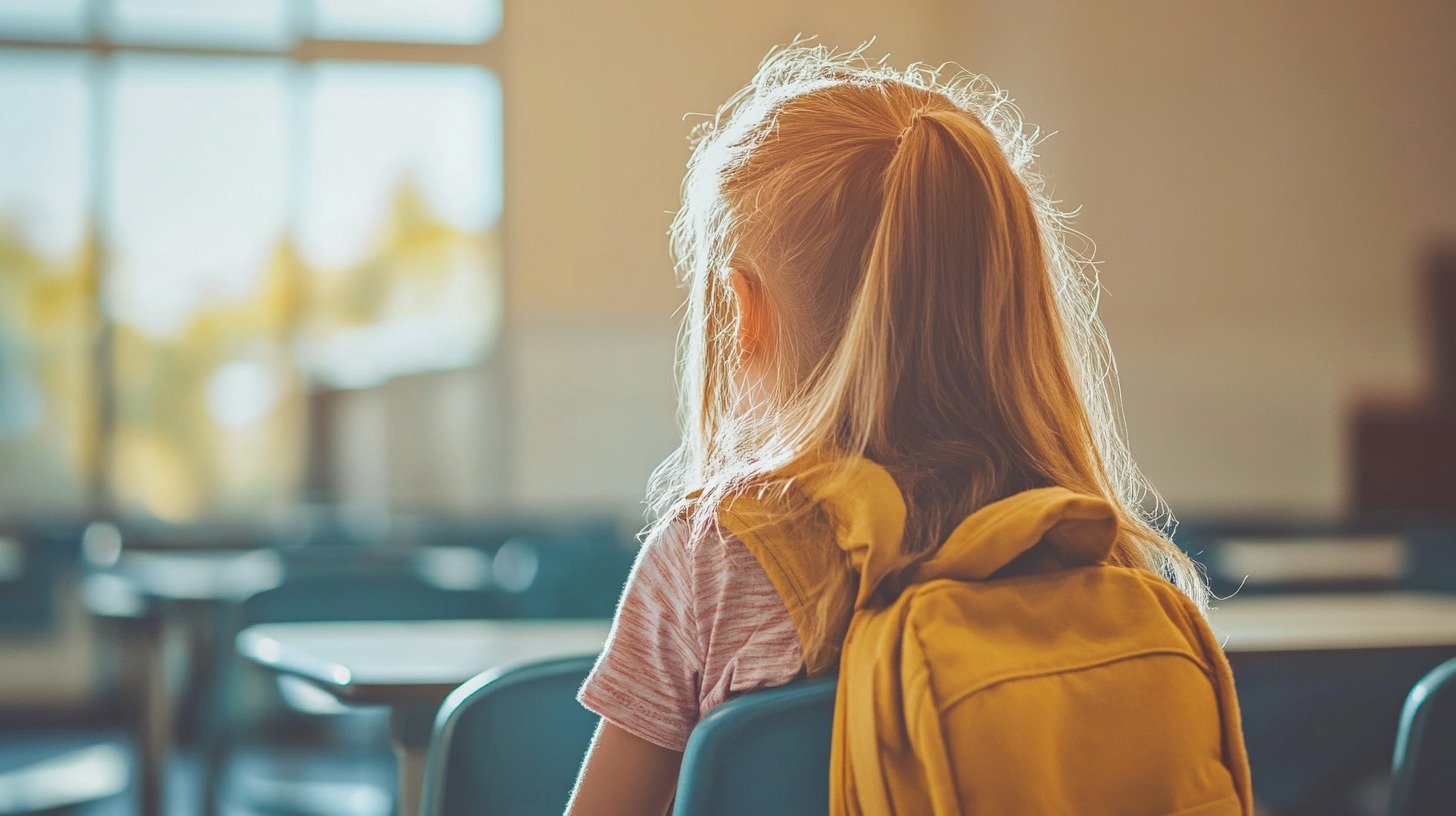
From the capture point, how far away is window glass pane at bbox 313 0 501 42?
5.34m

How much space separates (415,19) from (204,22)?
2.84 ft

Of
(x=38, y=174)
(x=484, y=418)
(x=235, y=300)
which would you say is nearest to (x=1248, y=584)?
(x=484, y=418)

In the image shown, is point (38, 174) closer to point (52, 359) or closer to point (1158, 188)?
point (52, 359)

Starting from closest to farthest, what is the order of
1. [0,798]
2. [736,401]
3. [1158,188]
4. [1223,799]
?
[1223,799], [736,401], [0,798], [1158,188]

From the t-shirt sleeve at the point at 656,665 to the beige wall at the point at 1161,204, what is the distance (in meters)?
4.43

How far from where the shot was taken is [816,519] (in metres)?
0.83

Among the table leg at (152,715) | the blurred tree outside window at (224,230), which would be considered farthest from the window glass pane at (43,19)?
the table leg at (152,715)

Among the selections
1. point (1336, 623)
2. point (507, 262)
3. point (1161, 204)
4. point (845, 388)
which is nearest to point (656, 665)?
point (845, 388)

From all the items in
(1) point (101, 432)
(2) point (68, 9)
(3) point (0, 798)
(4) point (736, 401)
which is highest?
(2) point (68, 9)

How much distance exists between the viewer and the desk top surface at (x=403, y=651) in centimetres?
Result: 129

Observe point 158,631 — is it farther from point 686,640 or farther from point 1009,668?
point 1009,668

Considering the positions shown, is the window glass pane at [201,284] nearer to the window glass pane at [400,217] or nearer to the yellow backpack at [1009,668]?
the window glass pane at [400,217]

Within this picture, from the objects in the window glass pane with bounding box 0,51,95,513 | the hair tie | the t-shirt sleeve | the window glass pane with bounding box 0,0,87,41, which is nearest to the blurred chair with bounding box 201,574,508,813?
the t-shirt sleeve

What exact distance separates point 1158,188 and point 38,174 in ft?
15.0
